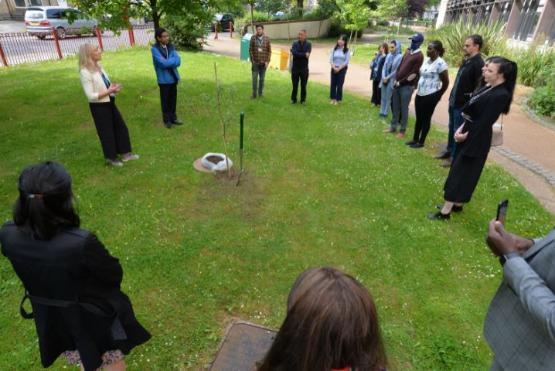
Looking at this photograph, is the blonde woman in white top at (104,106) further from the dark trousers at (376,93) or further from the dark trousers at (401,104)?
the dark trousers at (376,93)

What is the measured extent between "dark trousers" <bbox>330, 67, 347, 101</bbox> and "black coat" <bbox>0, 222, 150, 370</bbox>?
900 cm

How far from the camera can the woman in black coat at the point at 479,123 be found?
4004mm

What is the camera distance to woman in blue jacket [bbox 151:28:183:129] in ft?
23.1

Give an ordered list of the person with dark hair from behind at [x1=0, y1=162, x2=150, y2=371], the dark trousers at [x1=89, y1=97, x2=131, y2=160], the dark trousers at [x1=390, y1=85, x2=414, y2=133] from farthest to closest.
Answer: the dark trousers at [x1=390, y1=85, x2=414, y2=133], the dark trousers at [x1=89, y1=97, x2=131, y2=160], the person with dark hair from behind at [x1=0, y1=162, x2=150, y2=371]

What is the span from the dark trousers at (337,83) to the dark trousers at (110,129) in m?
6.14

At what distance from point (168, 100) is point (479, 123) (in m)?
6.01

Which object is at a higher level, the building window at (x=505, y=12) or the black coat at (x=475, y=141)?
the building window at (x=505, y=12)

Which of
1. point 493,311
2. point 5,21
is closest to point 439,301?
point 493,311

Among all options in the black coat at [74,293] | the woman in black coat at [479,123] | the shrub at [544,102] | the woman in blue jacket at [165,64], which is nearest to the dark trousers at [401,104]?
the woman in black coat at [479,123]

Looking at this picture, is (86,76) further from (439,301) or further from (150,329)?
(439,301)

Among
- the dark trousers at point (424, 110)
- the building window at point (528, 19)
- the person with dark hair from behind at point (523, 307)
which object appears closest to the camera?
the person with dark hair from behind at point (523, 307)

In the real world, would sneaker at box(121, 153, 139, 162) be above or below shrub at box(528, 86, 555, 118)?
below

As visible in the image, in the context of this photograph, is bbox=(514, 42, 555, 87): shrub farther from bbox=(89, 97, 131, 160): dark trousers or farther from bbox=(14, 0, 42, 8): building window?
bbox=(14, 0, 42, 8): building window

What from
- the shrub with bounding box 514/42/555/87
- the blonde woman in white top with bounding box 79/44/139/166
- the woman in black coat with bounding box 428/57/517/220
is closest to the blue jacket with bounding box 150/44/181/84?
the blonde woman in white top with bounding box 79/44/139/166
